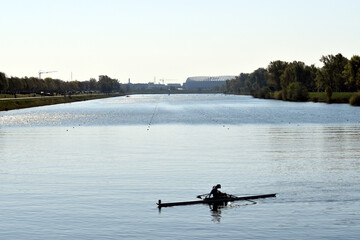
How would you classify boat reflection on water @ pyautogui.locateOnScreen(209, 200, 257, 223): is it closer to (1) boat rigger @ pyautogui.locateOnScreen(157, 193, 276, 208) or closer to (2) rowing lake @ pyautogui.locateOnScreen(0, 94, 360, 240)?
(2) rowing lake @ pyautogui.locateOnScreen(0, 94, 360, 240)

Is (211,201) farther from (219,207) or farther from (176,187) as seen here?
(176,187)

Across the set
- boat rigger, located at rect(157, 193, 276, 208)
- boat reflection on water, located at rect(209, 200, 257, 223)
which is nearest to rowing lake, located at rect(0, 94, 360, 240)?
boat reflection on water, located at rect(209, 200, 257, 223)

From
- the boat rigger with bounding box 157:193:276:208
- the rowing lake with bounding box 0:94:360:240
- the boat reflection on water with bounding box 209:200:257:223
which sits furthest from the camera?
the boat rigger with bounding box 157:193:276:208

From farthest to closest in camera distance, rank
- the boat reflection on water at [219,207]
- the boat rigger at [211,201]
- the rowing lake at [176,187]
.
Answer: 1. the boat rigger at [211,201]
2. the boat reflection on water at [219,207]
3. the rowing lake at [176,187]

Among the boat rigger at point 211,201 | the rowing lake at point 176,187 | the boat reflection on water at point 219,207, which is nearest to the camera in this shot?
the rowing lake at point 176,187

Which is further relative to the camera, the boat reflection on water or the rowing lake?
the boat reflection on water

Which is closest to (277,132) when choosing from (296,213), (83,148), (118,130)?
(118,130)

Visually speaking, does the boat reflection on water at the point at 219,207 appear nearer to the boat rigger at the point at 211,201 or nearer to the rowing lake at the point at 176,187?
the rowing lake at the point at 176,187

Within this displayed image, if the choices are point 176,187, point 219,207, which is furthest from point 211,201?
point 176,187

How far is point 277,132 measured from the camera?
367 feet

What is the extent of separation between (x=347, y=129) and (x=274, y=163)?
181 ft

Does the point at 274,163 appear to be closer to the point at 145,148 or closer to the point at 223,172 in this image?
the point at 223,172

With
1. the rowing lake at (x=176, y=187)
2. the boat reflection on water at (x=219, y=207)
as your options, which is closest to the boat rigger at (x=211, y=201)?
the boat reflection on water at (x=219, y=207)

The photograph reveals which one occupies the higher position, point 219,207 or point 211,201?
point 211,201
